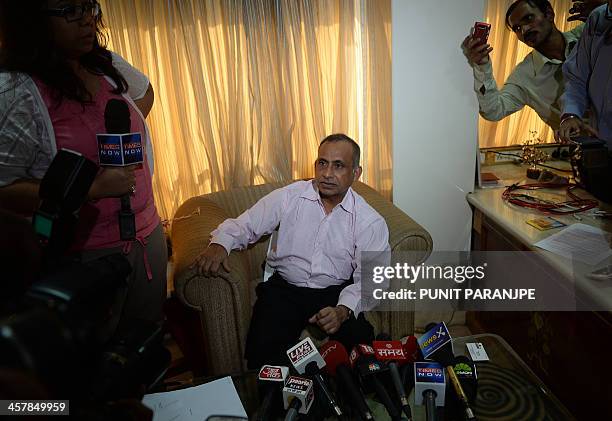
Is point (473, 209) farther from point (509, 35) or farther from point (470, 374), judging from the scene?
point (470, 374)

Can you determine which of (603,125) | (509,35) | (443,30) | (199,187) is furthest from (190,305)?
(509,35)

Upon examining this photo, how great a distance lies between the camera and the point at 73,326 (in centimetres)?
45

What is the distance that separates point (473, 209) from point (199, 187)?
5.02 feet

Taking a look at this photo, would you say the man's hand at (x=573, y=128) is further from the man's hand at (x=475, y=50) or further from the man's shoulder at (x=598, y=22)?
the man's hand at (x=475, y=50)

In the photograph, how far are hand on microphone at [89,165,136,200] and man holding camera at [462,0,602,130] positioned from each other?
5.39 ft

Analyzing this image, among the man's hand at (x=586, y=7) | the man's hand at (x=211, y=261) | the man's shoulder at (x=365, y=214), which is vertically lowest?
the man's hand at (x=211, y=261)

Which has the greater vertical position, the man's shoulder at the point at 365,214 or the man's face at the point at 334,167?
the man's face at the point at 334,167

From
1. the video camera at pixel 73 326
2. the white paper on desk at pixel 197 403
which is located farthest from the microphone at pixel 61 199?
the white paper on desk at pixel 197 403

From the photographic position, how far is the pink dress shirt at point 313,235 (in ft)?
5.84

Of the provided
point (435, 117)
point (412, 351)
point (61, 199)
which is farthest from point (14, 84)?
point (435, 117)

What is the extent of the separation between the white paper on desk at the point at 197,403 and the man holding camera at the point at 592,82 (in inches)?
67.0

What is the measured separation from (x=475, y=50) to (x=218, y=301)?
5.30 ft

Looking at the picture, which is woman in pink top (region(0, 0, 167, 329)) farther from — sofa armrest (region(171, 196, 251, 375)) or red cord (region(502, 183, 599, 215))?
red cord (region(502, 183, 599, 215))

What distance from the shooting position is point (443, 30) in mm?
1979
